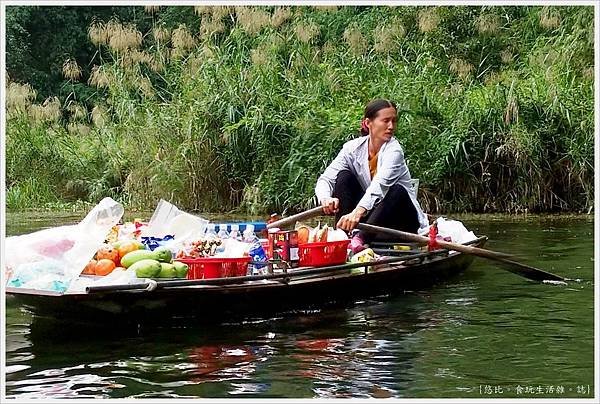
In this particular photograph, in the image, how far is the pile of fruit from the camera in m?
4.00

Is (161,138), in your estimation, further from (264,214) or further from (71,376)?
(71,376)

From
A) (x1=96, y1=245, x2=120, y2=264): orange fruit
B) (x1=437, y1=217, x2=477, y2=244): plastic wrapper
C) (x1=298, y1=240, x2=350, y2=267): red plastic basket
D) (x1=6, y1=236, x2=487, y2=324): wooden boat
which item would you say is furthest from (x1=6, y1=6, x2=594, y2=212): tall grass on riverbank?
(x1=96, y1=245, x2=120, y2=264): orange fruit

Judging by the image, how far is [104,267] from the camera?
4.18 meters

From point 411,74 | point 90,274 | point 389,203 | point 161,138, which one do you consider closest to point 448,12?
point 411,74

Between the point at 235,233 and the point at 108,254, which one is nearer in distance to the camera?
the point at 108,254

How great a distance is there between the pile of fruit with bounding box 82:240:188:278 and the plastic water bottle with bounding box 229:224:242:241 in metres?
0.61

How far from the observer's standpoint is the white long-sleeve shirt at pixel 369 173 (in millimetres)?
5125

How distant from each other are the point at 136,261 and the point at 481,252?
71.6 inches

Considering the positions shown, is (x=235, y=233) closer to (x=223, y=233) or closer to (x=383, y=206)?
(x=223, y=233)

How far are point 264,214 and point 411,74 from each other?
1903mm

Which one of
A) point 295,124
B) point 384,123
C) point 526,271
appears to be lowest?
point 526,271

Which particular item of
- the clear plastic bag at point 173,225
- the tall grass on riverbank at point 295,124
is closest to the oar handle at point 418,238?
the clear plastic bag at point 173,225

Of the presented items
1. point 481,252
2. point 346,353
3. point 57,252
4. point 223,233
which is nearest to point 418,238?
point 481,252

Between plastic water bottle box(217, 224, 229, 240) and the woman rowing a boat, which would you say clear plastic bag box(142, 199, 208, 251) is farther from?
the woman rowing a boat
